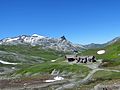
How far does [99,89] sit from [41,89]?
53.6 metres

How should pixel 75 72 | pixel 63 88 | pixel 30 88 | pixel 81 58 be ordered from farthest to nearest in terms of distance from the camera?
pixel 81 58 → pixel 75 72 → pixel 30 88 → pixel 63 88

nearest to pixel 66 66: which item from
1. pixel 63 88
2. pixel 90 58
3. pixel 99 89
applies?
pixel 90 58

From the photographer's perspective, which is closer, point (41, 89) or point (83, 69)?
point (41, 89)

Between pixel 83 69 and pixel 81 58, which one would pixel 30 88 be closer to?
pixel 83 69

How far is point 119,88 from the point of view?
208ft

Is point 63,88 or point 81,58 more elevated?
point 81,58

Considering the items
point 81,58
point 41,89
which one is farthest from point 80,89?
point 81,58

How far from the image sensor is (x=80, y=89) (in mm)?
95938

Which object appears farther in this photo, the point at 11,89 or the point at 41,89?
the point at 11,89

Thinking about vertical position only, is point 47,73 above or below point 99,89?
above

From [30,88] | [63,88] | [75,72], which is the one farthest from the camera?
[75,72]

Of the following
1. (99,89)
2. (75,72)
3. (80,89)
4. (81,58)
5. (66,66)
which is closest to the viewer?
(99,89)

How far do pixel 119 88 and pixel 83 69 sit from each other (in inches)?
3982

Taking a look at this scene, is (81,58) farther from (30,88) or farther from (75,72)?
(30,88)
